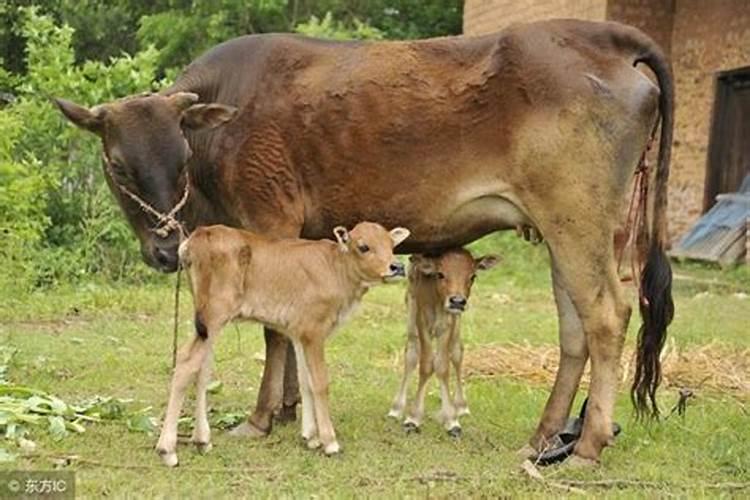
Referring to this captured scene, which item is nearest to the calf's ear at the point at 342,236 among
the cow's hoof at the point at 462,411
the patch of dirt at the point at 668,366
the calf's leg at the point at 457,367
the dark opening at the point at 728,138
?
the calf's leg at the point at 457,367

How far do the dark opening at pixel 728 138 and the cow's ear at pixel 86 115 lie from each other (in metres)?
11.5

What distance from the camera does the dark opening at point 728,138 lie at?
51.5ft

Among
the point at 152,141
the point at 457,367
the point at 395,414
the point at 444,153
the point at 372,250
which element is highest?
the point at 152,141

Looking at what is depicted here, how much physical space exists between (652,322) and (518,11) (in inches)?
495

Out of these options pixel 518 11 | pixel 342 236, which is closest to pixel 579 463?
pixel 342 236

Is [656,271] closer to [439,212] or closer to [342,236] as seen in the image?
[439,212]

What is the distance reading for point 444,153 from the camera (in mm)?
6023

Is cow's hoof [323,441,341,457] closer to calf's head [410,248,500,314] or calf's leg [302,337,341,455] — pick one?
calf's leg [302,337,341,455]

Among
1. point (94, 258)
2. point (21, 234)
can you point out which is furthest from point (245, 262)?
point (94, 258)

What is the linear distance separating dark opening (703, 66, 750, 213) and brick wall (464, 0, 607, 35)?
1.94 metres

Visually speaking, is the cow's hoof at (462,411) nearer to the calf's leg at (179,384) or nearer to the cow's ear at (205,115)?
the calf's leg at (179,384)

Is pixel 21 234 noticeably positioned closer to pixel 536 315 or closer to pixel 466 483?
pixel 536 315

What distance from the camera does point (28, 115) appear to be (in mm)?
13094

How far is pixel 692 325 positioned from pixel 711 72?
6.14 m
